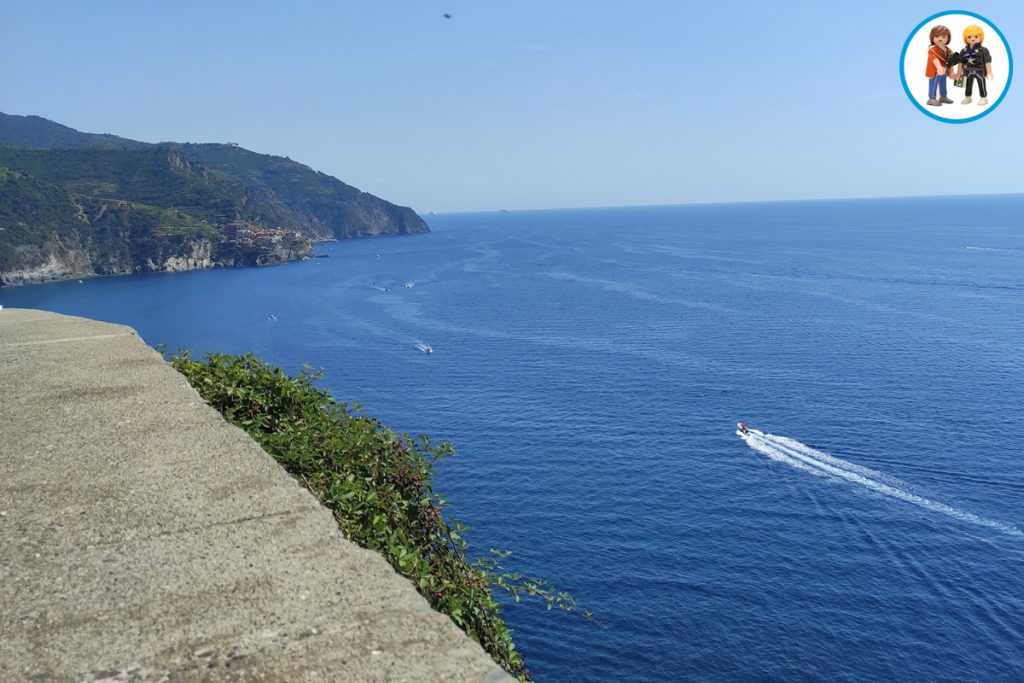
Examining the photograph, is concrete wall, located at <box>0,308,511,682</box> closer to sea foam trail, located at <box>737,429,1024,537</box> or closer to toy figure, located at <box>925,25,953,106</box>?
toy figure, located at <box>925,25,953,106</box>

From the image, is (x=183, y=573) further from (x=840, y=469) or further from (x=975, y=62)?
(x=840, y=469)

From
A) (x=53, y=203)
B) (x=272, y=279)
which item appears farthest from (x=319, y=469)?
(x=53, y=203)

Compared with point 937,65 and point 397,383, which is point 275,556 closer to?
point 937,65

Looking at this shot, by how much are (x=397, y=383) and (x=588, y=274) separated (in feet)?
273

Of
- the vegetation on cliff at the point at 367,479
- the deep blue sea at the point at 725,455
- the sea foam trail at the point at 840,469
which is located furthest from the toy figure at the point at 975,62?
the sea foam trail at the point at 840,469

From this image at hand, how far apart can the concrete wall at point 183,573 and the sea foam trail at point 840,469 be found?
160ft

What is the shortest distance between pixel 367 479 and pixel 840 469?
49.2 metres

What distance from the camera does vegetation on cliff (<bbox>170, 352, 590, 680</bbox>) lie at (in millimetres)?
8617

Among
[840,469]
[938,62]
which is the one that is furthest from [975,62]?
[840,469]

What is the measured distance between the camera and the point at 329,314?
116 metres

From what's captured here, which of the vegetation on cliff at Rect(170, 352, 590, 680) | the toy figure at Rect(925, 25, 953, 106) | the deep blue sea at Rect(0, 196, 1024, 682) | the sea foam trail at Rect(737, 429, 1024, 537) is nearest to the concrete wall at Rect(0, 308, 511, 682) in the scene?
the vegetation on cliff at Rect(170, 352, 590, 680)

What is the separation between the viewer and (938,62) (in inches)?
628

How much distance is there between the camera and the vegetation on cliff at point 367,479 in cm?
862

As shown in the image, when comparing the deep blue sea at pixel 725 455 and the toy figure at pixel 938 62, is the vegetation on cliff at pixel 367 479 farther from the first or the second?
the deep blue sea at pixel 725 455
